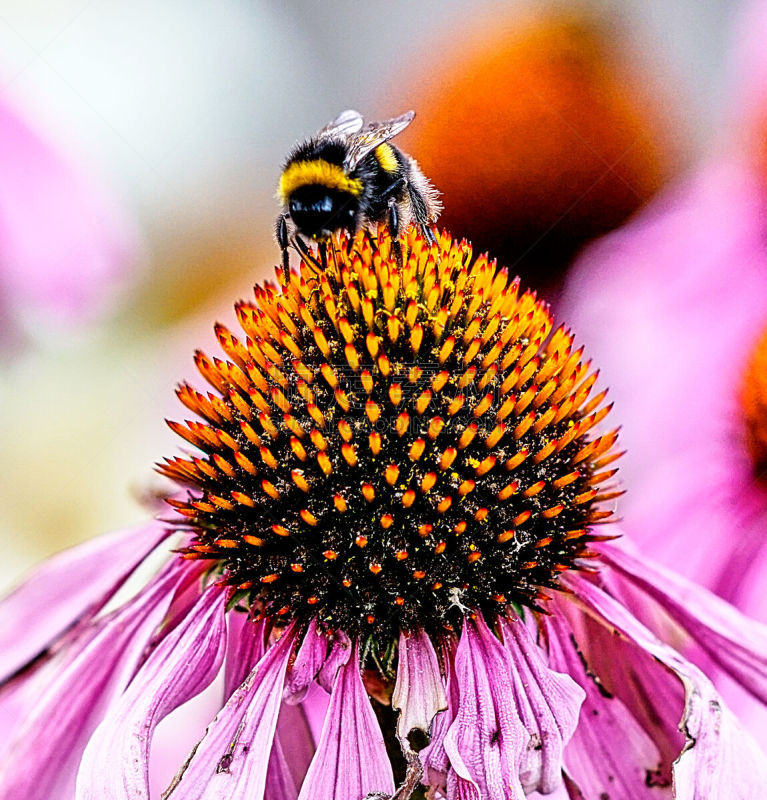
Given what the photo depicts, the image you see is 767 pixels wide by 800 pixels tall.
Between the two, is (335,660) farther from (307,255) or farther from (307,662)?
(307,255)

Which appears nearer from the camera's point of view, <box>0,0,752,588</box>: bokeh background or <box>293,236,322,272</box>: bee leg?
<box>293,236,322,272</box>: bee leg

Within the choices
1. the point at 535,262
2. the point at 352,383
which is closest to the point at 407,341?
the point at 352,383

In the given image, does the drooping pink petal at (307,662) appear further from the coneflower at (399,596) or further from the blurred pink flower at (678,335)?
the blurred pink flower at (678,335)

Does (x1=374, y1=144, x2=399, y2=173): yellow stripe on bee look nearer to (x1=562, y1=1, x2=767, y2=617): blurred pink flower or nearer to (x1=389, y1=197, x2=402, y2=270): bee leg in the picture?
(x1=389, y1=197, x2=402, y2=270): bee leg

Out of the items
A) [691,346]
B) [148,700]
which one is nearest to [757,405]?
[691,346]

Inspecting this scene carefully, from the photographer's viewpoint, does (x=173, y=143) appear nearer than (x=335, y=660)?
No

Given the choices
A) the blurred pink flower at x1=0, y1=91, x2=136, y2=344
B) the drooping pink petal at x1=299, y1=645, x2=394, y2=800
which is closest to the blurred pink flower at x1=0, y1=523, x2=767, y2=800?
the drooping pink petal at x1=299, y1=645, x2=394, y2=800
